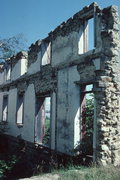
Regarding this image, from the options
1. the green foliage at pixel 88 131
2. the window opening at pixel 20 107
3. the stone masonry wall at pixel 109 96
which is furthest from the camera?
the window opening at pixel 20 107

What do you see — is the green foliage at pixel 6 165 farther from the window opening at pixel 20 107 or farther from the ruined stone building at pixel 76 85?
the window opening at pixel 20 107

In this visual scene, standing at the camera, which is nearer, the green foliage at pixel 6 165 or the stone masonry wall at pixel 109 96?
the stone masonry wall at pixel 109 96

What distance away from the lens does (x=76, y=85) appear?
7707mm

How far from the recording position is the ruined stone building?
6551 mm

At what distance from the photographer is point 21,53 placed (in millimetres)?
12453

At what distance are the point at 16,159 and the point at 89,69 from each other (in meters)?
5.72

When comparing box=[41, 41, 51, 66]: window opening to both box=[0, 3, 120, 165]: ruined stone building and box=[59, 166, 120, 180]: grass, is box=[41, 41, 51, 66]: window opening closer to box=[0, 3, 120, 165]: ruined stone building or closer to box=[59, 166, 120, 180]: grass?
box=[0, 3, 120, 165]: ruined stone building

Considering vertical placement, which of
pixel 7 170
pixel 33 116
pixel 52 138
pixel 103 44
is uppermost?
pixel 103 44

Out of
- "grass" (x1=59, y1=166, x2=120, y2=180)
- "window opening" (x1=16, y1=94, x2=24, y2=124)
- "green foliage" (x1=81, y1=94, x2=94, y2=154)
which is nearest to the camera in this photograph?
"grass" (x1=59, y1=166, x2=120, y2=180)

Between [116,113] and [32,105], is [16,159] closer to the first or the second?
[32,105]

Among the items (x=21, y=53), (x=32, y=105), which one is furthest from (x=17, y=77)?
(x=32, y=105)

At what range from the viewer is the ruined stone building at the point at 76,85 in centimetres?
655

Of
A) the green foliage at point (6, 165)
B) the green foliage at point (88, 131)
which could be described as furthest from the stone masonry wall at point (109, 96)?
the green foliage at point (6, 165)

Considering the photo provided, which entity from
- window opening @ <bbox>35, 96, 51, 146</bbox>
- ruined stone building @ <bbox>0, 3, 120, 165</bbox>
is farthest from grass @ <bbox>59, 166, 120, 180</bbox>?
window opening @ <bbox>35, 96, 51, 146</bbox>
